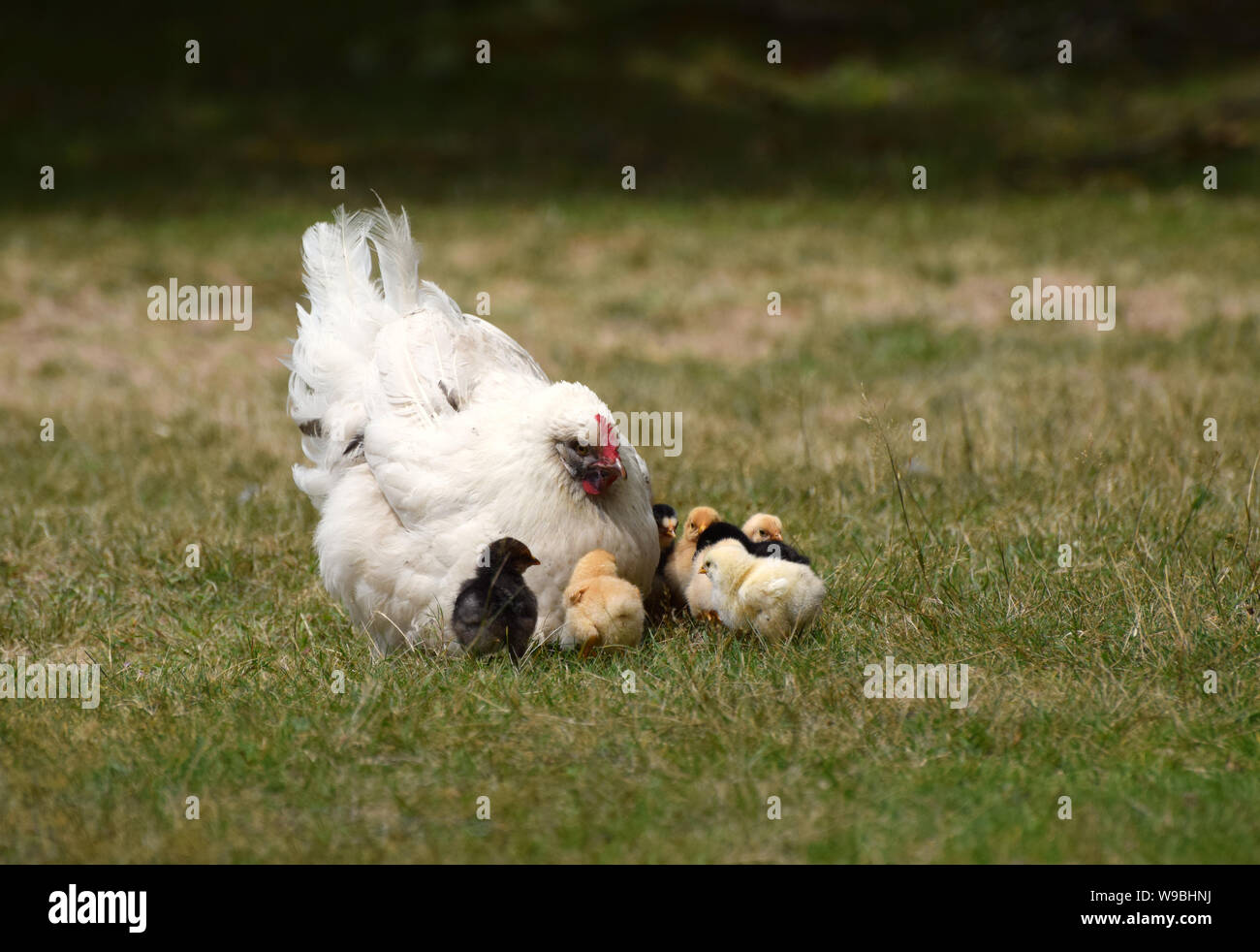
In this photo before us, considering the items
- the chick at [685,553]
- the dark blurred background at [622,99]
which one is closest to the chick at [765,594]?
the chick at [685,553]

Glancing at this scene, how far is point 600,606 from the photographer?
493 cm

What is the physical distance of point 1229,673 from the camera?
479 centimetres

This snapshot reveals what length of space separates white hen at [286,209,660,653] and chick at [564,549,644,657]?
0.33 ft

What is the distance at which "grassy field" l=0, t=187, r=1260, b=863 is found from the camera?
4.09 meters

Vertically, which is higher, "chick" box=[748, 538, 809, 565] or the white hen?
the white hen

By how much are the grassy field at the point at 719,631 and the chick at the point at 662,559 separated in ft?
1.10

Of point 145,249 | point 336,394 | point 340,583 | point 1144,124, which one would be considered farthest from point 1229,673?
point 1144,124

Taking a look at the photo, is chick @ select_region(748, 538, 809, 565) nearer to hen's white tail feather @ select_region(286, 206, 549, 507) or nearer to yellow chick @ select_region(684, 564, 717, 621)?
yellow chick @ select_region(684, 564, 717, 621)

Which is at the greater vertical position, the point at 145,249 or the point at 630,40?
the point at 630,40

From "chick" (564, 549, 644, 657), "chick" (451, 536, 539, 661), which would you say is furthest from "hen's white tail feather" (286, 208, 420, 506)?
"chick" (564, 549, 644, 657)

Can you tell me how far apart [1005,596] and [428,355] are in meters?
2.43

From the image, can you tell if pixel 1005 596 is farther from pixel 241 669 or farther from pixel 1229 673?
pixel 241 669
